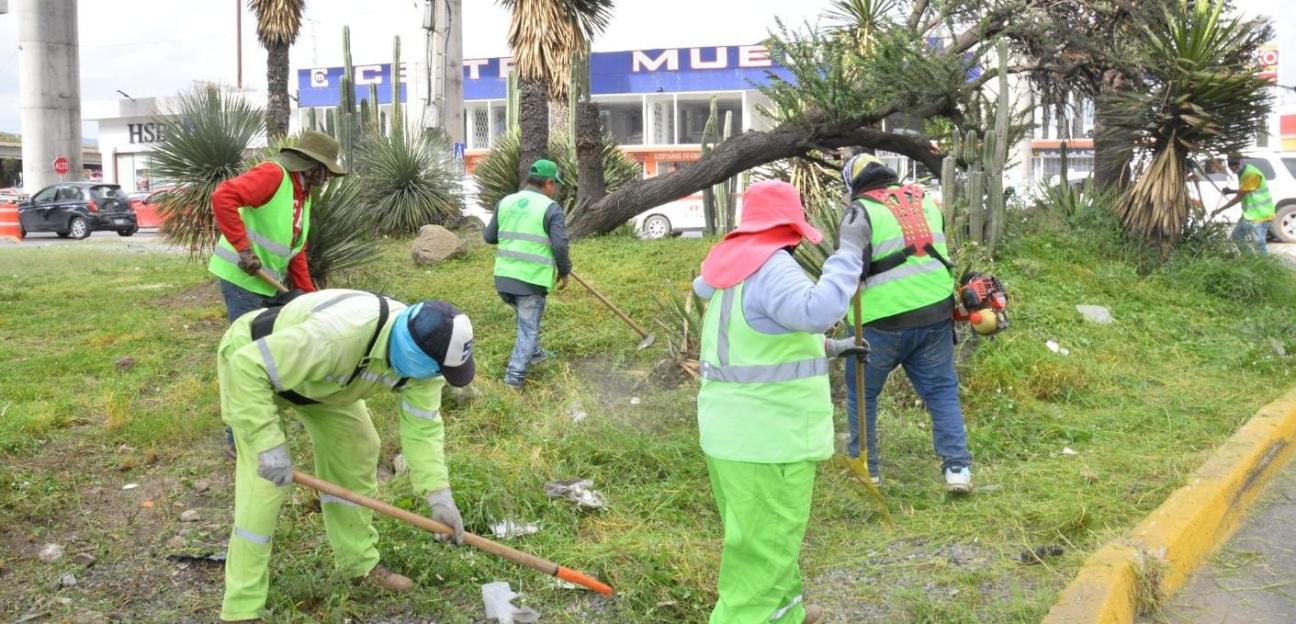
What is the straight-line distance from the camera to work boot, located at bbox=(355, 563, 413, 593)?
13.5 feet

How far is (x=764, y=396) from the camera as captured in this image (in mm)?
3312

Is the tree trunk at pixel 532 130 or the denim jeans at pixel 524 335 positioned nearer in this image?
the denim jeans at pixel 524 335

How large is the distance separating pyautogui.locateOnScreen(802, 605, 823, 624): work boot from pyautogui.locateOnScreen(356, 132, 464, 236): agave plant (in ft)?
36.8

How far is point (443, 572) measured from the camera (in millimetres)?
4219

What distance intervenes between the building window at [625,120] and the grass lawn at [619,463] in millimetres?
33497

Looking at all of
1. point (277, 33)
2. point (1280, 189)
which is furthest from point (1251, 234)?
point (277, 33)

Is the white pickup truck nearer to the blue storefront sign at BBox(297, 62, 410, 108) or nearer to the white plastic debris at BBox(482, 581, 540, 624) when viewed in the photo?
the white plastic debris at BBox(482, 581, 540, 624)

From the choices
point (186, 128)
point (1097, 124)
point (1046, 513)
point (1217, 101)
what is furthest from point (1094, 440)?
point (186, 128)

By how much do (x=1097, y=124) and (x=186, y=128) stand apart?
28.9ft

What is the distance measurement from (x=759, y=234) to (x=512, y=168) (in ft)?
39.5

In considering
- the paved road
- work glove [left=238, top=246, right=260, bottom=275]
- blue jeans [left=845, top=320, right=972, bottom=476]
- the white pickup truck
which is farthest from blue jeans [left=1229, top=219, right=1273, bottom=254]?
work glove [left=238, top=246, right=260, bottom=275]

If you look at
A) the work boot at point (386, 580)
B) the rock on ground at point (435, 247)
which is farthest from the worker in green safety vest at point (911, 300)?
the rock on ground at point (435, 247)

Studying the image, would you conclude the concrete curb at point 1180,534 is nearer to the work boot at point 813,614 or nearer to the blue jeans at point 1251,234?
the work boot at point 813,614

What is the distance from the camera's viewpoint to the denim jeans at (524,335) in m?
6.89
